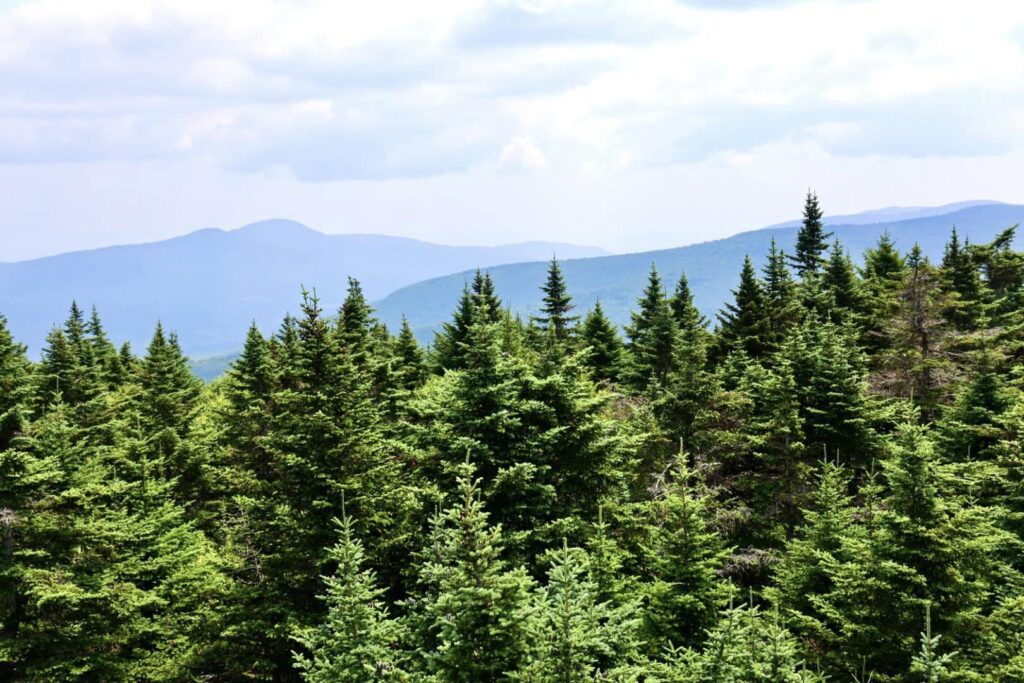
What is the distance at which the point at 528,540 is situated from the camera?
18.4m

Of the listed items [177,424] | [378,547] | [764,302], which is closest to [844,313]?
[764,302]

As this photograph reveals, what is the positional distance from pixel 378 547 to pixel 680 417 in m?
13.4

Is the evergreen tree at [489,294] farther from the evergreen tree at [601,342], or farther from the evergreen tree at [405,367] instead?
the evergreen tree at [601,342]

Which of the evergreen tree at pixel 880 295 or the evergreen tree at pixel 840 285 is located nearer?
the evergreen tree at pixel 880 295

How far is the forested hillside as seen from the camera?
43.4 feet

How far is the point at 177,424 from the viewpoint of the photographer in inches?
1487

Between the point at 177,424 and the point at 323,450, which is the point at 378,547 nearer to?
the point at 323,450

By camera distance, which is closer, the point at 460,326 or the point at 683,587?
the point at 683,587

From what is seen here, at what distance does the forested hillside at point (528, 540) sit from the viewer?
43.4 feet

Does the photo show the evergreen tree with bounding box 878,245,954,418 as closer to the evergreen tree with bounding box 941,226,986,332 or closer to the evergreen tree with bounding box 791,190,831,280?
the evergreen tree with bounding box 941,226,986,332

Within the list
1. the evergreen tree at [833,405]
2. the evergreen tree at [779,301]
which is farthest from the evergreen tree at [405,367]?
the evergreen tree at [779,301]

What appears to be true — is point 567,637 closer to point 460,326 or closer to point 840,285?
point 460,326

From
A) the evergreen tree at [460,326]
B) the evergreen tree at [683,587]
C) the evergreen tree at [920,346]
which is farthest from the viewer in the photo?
the evergreen tree at [460,326]

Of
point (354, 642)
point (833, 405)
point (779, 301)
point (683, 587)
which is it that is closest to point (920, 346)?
point (833, 405)
